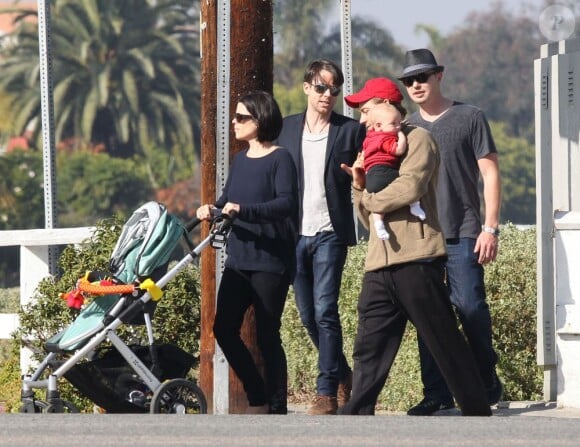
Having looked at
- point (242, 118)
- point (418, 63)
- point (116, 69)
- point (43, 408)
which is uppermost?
point (116, 69)

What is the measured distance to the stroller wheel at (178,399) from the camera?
24.8ft

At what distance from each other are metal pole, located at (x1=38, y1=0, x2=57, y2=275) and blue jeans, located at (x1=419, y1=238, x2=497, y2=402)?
3024mm

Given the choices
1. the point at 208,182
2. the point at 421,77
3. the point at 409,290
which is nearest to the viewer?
the point at 409,290

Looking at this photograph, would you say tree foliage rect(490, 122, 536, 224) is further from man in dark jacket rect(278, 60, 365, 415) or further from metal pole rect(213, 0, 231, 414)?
man in dark jacket rect(278, 60, 365, 415)

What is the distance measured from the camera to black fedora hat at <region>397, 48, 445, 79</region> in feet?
25.2

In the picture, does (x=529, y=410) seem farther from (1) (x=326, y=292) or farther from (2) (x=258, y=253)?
(2) (x=258, y=253)

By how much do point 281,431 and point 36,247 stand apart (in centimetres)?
419

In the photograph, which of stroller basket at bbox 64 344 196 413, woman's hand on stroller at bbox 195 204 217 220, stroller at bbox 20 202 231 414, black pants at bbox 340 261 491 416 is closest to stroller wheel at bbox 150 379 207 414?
stroller at bbox 20 202 231 414

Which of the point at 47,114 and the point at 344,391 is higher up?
the point at 47,114

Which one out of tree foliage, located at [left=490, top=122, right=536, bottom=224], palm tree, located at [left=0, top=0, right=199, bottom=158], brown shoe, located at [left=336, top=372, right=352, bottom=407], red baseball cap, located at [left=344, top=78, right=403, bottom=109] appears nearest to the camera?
red baseball cap, located at [left=344, top=78, right=403, bottom=109]

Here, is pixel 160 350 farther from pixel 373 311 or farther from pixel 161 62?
pixel 161 62

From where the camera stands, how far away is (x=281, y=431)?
6.19m

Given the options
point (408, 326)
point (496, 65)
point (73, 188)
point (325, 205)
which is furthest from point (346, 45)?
point (496, 65)

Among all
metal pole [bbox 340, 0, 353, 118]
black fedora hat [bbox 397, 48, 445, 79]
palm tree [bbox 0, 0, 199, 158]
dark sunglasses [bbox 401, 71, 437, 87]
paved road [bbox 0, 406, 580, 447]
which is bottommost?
paved road [bbox 0, 406, 580, 447]
